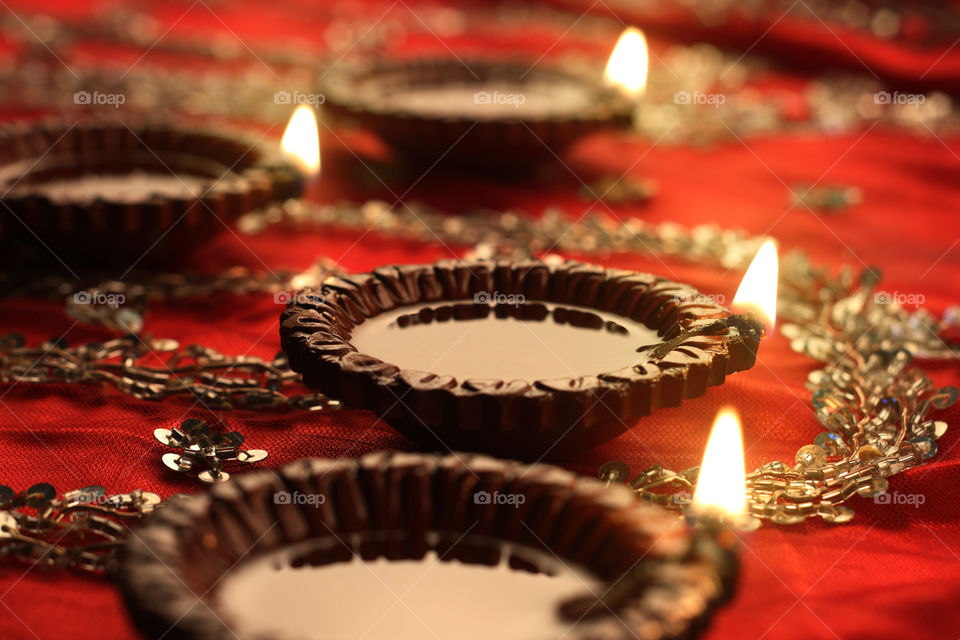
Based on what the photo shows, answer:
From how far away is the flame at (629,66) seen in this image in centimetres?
199

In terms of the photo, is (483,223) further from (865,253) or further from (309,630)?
(309,630)

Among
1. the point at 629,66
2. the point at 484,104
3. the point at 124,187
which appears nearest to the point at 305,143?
the point at 124,187

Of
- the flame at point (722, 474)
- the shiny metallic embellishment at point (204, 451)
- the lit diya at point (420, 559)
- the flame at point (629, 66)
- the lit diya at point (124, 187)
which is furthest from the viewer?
the flame at point (629, 66)

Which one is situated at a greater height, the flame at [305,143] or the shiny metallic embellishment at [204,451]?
the flame at [305,143]

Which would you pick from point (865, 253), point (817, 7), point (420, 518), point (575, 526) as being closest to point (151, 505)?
point (420, 518)

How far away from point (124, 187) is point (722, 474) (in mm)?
962

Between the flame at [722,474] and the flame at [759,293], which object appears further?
the flame at [759,293]

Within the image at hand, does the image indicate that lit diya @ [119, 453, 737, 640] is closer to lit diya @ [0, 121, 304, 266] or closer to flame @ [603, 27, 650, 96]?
lit diya @ [0, 121, 304, 266]

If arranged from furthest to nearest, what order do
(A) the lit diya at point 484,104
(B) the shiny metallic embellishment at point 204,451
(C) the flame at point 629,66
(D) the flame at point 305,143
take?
(C) the flame at point 629,66 → (A) the lit diya at point 484,104 → (D) the flame at point 305,143 → (B) the shiny metallic embellishment at point 204,451

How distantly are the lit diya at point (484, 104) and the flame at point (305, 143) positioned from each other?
28 centimetres

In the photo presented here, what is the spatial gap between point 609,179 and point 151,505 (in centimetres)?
118

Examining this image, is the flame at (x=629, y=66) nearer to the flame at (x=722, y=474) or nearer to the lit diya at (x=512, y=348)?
the lit diya at (x=512, y=348)

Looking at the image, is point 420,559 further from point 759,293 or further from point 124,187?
point 124,187

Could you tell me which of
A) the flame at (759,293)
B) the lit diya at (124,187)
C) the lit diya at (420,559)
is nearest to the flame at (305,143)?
the lit diya at (124,187)
